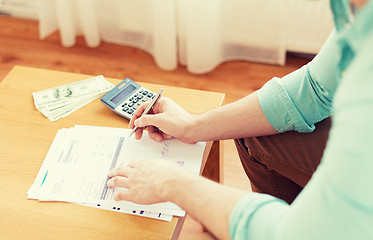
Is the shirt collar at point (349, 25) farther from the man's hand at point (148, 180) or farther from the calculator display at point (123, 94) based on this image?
the calculator display at point (123, 94)

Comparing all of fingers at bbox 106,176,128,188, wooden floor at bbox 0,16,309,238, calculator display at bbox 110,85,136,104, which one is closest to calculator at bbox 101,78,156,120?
calculator display at bbox 110,85,136,104

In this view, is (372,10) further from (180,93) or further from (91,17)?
(91,17)

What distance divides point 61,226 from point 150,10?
1.40 meters

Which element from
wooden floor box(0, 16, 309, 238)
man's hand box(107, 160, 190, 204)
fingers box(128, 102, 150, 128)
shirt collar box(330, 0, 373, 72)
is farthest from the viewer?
wooden floor box(0, 16, 309, 238)

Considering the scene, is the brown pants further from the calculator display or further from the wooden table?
the calculator display

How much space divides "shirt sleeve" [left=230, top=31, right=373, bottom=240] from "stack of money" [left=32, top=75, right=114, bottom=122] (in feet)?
2.11

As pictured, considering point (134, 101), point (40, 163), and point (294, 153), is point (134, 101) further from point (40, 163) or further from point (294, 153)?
point (294, 153)

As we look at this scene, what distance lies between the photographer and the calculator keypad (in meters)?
1.10

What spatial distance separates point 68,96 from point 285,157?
1.90 ft

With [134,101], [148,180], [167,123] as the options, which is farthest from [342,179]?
[134,101]

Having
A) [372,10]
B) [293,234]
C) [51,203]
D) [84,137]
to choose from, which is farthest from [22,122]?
[372,10]

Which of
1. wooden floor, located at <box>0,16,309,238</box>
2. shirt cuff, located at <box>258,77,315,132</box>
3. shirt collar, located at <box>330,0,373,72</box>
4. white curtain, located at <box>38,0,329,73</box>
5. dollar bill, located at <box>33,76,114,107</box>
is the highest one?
shirt collar, located at <box>330,0,373,72</box>

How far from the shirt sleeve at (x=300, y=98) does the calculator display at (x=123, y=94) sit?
349 millimetres

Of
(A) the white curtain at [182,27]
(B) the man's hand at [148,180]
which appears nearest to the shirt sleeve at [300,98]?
(B) the man's hand at [148,180]
